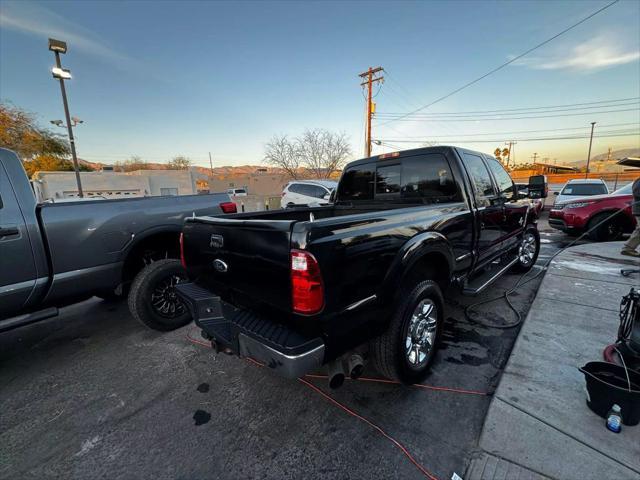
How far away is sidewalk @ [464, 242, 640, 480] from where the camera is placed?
1.67 m

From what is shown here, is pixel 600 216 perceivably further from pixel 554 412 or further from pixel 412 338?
pixel 412 338

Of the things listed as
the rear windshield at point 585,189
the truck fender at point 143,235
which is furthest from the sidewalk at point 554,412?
the rear windshield at point 585,189

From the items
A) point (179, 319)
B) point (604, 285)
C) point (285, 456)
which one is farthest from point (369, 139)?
point (285, 456)

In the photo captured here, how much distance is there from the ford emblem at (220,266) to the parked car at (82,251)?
1.59m

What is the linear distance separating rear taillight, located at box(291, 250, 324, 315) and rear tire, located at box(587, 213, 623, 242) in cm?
978

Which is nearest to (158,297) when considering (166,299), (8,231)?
(166,299)

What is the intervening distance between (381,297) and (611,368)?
5.51 feet

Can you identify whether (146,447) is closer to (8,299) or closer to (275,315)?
(275,315)

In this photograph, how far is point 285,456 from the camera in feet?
6.21

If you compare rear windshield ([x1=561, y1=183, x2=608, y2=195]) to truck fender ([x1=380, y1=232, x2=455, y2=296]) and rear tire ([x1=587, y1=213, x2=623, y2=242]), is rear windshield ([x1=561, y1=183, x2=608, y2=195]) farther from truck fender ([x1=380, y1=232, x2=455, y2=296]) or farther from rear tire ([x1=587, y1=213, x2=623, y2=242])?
truck fender ([x1=380, y1=232, x2=455, y2=296])

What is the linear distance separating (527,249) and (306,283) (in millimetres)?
5615

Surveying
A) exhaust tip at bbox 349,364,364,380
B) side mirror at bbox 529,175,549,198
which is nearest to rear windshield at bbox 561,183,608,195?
side mirror at bbox 529,175,549,198

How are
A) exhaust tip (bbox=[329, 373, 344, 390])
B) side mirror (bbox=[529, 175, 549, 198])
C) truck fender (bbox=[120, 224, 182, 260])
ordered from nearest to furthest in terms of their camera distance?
exhaust tip (bbox=[329, 373, 344, 390])
truck fender (bbox=[120, 224, 182, 260])
side mirror (bbox=[529, 175, 549, 198])

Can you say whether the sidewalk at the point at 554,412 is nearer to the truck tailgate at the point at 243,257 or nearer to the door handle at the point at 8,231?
the truck tailgate at the point at 243,257
